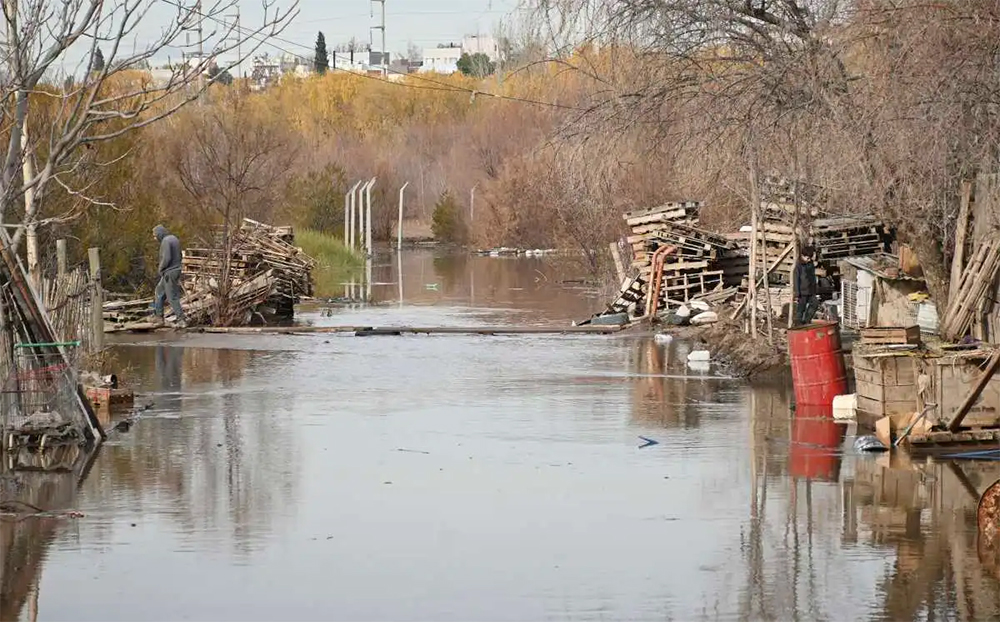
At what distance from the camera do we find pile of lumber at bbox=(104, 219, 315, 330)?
2981cm

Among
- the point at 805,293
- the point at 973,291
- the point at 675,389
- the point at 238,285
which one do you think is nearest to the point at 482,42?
the point at 238,285

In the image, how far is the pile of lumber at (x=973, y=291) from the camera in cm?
1692

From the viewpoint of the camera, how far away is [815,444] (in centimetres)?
1501

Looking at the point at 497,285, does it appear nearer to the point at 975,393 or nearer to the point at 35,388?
the point at 35,388

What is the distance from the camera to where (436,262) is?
220 ft

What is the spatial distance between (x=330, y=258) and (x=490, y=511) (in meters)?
46.1

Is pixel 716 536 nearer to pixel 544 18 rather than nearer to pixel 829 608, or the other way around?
pixel 829 608

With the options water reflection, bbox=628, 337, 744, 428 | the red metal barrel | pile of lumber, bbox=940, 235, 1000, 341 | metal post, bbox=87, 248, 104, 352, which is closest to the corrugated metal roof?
water reflection, bbox=628, 337, 744, 428

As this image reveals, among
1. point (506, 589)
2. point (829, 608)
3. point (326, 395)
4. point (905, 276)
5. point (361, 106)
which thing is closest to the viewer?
point (829, 608)

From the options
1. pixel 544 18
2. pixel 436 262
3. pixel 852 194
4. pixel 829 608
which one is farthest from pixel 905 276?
pixel 436 262

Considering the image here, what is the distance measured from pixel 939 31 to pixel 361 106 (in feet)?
403

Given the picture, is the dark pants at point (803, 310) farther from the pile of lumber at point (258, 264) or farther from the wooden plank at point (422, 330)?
the pile of lumber at point (258, 264)

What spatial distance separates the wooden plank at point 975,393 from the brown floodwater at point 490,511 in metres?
0.50

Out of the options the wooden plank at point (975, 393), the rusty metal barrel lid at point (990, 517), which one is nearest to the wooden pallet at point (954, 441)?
the wooden plank at point (975, 393)
